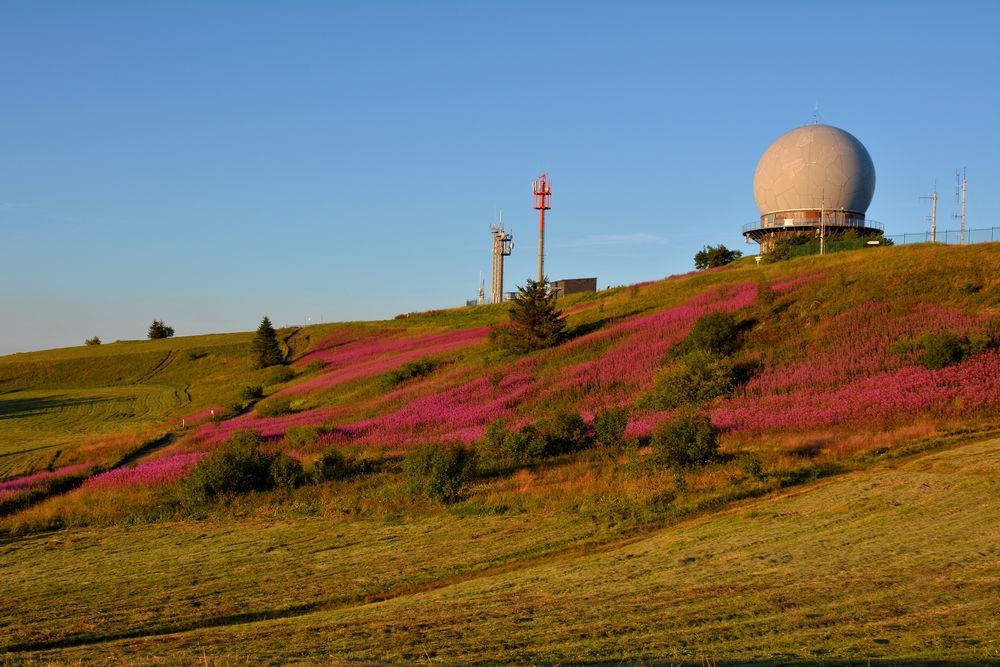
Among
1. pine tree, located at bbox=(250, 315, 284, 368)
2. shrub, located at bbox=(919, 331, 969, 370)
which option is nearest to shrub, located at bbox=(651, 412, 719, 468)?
shrub, located at bbox=(919, 331, 969, 370)

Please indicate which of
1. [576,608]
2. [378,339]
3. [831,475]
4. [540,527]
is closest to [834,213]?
[378,339]

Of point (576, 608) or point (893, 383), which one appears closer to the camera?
point (576, 608)

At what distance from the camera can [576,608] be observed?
947 centimetres

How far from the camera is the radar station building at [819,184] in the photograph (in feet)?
206

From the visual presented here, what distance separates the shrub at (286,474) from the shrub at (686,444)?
9579mm

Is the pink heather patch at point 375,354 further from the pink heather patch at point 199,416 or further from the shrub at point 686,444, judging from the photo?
the shrub at point 686,444

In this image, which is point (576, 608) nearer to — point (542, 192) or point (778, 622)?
point (778, 622)

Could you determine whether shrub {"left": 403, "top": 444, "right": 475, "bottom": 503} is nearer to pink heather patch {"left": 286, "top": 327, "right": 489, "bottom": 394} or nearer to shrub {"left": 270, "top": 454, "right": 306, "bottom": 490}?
shrub {"left": 270, "top": 454, "right": 306, "bottom": 490}

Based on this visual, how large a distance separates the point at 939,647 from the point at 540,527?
27.2 ft

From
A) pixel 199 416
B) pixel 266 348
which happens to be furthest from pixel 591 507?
pixel 266 348

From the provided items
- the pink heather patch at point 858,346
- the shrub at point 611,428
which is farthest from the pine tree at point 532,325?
the shrub at point 611,428

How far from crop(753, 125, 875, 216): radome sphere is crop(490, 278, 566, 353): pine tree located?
33293mm

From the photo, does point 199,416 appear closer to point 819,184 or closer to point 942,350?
point 942,350

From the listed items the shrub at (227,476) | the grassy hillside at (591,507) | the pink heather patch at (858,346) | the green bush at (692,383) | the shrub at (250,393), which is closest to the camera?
the grassy hillside at (591,507)
